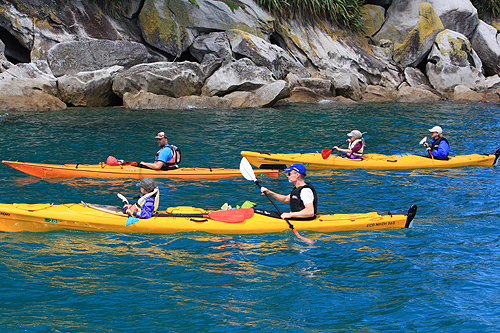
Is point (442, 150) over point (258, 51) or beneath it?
beneath

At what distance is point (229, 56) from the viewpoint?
21.2m

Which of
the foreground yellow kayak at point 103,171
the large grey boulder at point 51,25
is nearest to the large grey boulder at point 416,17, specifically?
the large grey boulder at point 51,25

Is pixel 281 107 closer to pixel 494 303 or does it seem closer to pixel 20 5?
pixel 20 5

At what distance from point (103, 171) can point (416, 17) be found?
2572 cm

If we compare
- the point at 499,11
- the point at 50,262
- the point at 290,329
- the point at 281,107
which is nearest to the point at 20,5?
the point at 281,107

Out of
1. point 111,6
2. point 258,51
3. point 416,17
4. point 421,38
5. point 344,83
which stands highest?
point 416,17

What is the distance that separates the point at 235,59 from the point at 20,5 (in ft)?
31.9

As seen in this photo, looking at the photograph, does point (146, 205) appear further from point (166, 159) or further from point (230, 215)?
point (166, 159)

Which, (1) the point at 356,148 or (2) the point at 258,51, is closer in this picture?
(1) the point at 356,148

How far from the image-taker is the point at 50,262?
529 centimetres

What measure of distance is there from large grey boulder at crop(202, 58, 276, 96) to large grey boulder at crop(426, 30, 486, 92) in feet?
36.4

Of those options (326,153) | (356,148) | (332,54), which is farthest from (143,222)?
(332,54)

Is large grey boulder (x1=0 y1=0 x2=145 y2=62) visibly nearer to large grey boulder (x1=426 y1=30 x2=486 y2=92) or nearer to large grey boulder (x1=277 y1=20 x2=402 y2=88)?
large grey boulder (x1=277 y1=20 x2=402 y2=88)

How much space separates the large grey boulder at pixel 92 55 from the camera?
60.4 ft
